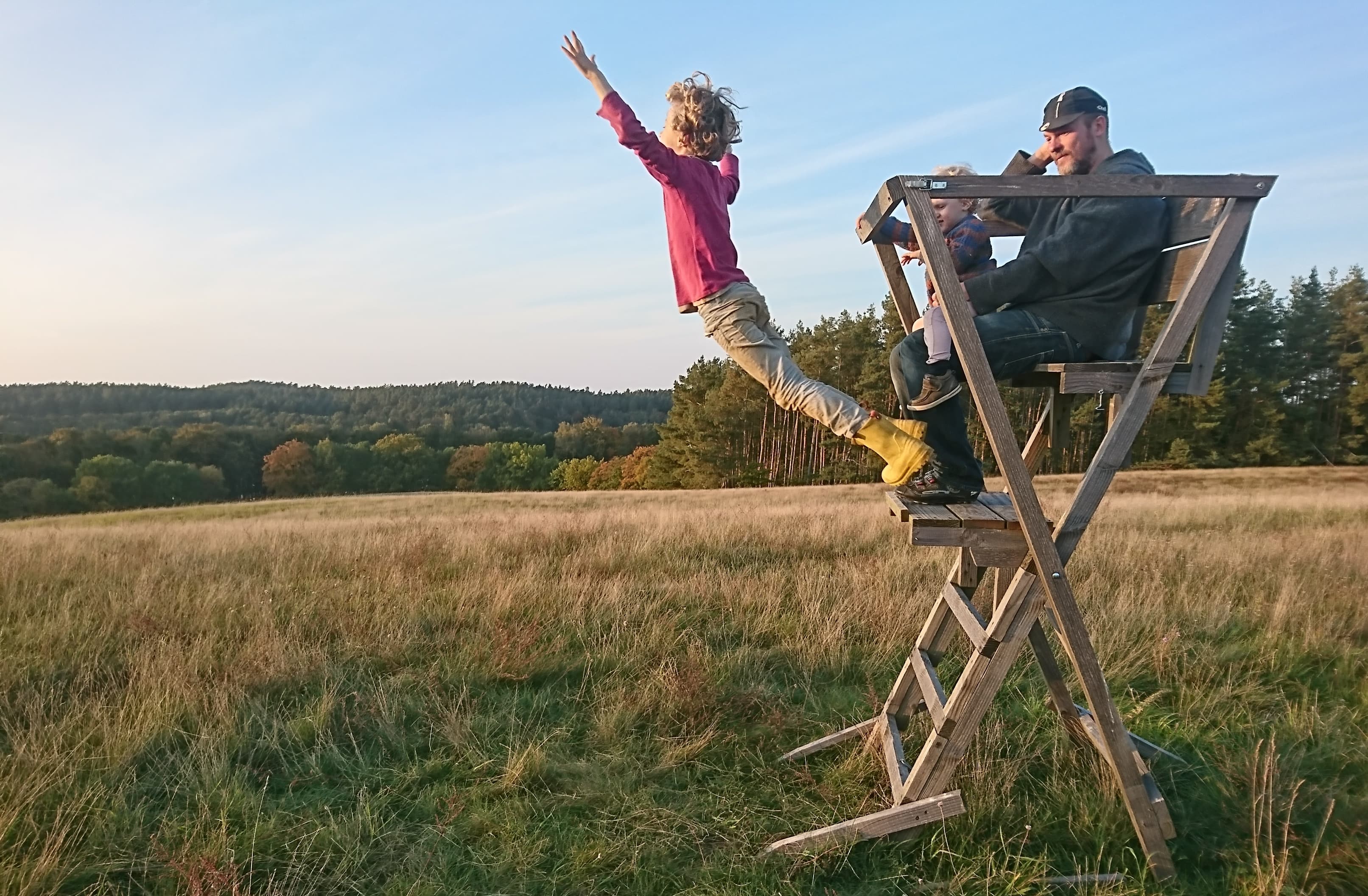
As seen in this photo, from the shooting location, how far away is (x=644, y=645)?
201 inches

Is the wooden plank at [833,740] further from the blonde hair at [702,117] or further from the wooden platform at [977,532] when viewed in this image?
the blonde hair at [702,117]

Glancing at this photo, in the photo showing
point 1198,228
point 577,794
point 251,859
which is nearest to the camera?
point 1198,228

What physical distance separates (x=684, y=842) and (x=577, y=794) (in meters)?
0.59

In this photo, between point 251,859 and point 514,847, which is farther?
point 514,847

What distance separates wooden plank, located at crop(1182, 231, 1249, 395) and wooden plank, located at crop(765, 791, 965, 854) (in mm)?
1819

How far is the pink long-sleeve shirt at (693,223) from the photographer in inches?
126

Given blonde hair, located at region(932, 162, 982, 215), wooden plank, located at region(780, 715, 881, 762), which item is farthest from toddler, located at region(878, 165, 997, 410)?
wooden plank, located at region(780, 715, 881, 762)

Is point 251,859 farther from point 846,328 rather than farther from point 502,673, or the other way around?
point 846,328

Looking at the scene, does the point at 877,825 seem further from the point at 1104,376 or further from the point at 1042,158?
the point at 1042,158

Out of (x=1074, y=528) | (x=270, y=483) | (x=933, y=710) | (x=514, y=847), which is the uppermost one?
(x=1074, y=528)

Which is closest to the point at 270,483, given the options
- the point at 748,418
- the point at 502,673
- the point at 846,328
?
the point at 748,418

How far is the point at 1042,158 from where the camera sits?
11.1 feet

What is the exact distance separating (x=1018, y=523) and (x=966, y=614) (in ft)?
1.89

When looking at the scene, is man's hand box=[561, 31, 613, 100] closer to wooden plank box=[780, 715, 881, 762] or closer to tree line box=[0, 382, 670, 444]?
wooden plank box=[780, 715, 881, 762]
